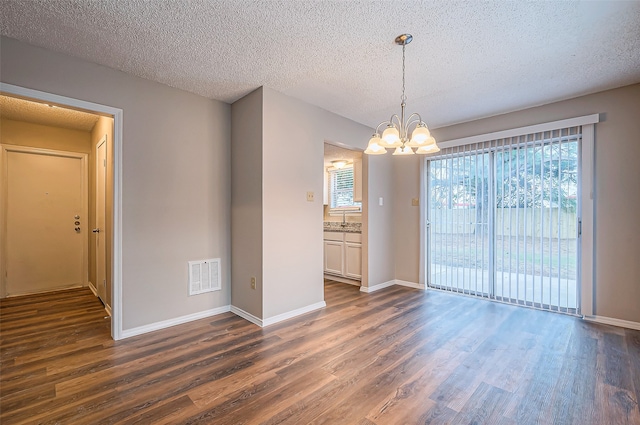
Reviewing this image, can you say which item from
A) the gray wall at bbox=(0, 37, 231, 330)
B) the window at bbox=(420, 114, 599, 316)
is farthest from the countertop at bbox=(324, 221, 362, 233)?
the gray wall at bbox=(0, 37, 231, 330)

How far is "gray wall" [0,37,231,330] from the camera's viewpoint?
259 centimetres

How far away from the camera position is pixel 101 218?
3.80 metres

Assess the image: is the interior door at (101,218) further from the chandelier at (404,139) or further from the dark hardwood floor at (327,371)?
the chandelier at (404,139)

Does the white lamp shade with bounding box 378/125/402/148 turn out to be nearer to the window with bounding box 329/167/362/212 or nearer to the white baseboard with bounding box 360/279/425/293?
the white baseboard with bounding box 360/279/425/293

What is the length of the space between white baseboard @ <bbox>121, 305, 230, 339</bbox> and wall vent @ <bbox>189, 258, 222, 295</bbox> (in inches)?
9.5

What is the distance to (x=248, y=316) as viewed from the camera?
10.6 feet

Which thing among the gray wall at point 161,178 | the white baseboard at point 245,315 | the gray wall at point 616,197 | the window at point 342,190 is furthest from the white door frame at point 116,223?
the gray wall at point 616,197

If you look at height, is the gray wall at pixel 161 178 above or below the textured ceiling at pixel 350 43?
below

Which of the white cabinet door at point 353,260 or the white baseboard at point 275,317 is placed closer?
the white baseboard at point 275,317

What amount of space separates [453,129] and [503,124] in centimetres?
65

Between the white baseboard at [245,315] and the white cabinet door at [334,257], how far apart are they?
208cm

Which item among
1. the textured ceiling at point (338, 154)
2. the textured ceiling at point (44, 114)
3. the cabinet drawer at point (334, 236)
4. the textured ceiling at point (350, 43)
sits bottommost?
the cabinet drawer at point (334, 236)

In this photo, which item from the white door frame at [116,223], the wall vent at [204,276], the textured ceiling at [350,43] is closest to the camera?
the textured ceiling at [350,43]

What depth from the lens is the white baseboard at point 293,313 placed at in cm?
310
